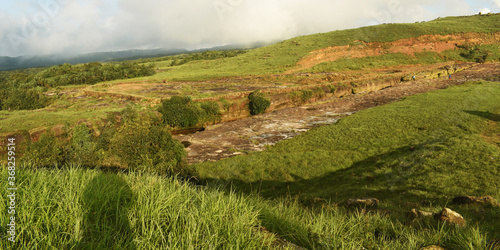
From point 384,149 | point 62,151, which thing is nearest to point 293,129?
point 384,149

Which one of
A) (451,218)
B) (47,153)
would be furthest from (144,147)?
(451,218)

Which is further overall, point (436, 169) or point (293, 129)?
point (293, 129)

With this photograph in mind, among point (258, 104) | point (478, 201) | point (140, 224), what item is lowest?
point (478, 201)

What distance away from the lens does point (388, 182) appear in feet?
40.8

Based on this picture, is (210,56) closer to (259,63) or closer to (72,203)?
(259,63)

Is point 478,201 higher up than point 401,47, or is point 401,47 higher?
point 401,47

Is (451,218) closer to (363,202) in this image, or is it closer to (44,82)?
(363,202)

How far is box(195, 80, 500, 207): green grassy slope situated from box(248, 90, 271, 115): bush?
45.2 feet

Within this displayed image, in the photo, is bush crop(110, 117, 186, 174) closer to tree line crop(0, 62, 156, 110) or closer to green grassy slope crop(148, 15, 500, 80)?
tree line crop(0, 62, 156, 110)

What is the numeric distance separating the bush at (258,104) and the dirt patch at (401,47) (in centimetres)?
4335

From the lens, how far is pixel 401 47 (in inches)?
3103

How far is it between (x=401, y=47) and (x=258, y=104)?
232 ft

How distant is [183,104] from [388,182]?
2640 centimetres

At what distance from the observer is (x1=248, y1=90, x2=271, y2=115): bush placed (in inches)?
1457
